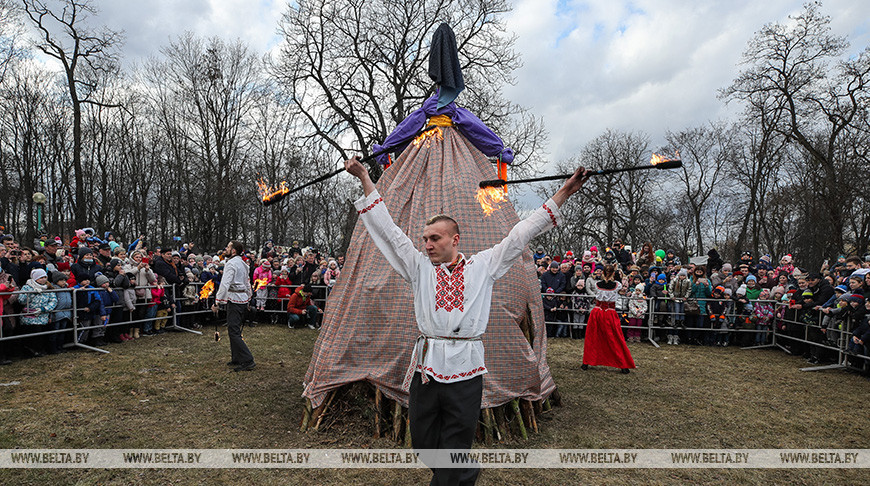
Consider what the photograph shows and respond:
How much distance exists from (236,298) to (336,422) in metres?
3.26

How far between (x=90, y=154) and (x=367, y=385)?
2732 centimetres

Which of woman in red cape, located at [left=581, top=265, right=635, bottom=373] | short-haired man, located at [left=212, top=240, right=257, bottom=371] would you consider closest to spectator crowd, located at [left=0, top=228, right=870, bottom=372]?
woman in red cape, located at [left=581, top=265, right=635, bottom=373]

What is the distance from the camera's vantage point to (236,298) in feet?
24.1

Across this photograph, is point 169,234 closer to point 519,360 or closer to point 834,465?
point 519,360

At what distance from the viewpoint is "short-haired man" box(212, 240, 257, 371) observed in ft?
23.9

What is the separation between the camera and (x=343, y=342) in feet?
16.0

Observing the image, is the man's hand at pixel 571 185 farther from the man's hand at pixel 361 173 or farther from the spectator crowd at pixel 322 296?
the spectator crowd at pixel 322 296

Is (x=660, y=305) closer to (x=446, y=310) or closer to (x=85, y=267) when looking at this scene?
(x=446, y=310)

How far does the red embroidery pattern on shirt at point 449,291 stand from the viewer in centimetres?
289

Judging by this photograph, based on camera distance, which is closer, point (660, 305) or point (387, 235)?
point (387, 235)

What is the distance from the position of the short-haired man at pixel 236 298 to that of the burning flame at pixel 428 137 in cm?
352

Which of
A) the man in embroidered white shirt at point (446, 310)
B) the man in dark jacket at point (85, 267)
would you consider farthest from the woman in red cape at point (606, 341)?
the man in dark jacket at point (85, 267)

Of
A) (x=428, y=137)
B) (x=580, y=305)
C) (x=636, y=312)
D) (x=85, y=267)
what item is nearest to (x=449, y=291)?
(x=428, y=137)

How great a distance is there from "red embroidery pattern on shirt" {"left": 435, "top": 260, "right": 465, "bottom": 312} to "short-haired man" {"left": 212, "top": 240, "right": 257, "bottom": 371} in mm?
5336
